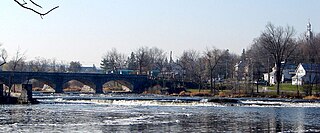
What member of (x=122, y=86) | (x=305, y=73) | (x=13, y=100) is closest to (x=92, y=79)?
(x=122, y=86)

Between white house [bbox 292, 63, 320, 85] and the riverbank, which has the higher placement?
white house [bbox 292, 63, 320, 85]

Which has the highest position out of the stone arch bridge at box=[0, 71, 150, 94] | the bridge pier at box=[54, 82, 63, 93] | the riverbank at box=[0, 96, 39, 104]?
the stone arch bridge at box=[0, 71, 150, 94]

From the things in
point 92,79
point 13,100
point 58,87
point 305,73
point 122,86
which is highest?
point 305,73

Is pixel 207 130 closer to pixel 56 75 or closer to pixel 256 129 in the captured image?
pixel 256 129

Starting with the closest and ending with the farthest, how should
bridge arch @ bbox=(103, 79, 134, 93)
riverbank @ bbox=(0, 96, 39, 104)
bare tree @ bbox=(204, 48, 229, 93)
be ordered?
riverbank @ bbox=(0, 96, 39, 104), bare tree @ bbox=(204, 48, 229, 93), bridge arch @ bbox=(103, 79, 134, 93)

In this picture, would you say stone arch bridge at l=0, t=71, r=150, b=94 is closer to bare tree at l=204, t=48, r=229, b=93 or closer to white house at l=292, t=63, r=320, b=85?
bare tree at l=204, t=48, r=229, b=93

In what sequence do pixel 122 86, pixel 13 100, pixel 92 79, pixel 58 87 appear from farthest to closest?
pixel 122 86, pixel 92 79, pixel 58 87, pixel 13 100

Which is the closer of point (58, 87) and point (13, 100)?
point (13, 100)

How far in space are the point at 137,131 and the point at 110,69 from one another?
15754cm

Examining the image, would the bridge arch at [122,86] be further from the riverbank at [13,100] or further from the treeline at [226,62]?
the riverbank at [13,100]

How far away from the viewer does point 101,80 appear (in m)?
117

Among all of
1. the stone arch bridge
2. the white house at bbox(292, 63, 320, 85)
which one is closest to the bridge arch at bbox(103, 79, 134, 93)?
the stone arch bridge

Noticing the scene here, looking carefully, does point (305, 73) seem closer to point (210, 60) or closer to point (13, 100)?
point (210, 60)

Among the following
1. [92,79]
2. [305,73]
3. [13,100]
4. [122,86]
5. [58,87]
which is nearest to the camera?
[13,100]
